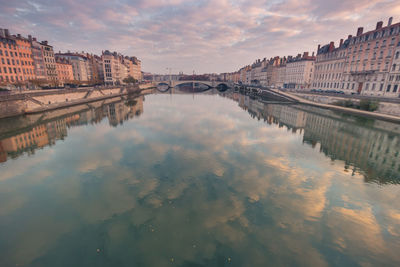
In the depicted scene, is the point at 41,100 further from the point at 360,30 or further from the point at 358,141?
the point at 360,30

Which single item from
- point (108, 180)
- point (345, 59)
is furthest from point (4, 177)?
point (345, 59)

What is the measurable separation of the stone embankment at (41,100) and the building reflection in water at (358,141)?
51132 millimetres

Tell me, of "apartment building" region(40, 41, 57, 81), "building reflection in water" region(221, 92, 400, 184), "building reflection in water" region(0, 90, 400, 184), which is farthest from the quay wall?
"apartment building" region(40, 41, 57, 81)

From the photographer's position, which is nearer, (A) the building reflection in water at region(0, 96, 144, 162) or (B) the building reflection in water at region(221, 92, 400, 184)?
(B) the building reflection in water at region(221, 92, 400, 184)

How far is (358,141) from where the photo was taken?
25.7 metres

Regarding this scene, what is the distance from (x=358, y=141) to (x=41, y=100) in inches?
2361

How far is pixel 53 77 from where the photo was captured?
260 ft

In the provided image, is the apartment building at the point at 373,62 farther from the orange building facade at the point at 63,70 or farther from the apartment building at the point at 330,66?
the orange building facade at the point at 63,70

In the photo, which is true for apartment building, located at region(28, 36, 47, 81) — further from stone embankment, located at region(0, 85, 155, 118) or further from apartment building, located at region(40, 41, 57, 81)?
stone embankment, located at region(0, 85, 155, 118)

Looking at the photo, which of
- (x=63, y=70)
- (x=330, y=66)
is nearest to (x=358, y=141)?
(x=330, y=66)

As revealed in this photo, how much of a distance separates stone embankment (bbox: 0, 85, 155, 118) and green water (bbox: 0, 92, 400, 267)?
14005mm

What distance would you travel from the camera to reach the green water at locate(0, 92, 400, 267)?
823 cm

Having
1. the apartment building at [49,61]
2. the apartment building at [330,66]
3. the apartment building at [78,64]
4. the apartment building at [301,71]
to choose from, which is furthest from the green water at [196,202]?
the apartment building at [78,64]

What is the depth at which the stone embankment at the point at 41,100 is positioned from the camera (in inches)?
1304
